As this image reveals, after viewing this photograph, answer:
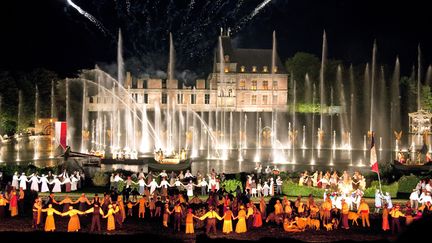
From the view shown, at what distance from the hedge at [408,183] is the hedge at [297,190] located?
495 centimetres

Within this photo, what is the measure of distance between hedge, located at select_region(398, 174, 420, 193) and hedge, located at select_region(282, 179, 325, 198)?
495 centimetres

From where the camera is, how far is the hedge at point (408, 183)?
85.4 feet

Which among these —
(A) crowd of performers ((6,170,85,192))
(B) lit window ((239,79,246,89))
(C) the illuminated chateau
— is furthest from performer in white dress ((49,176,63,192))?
(B) lit window ((239,79,246,89))

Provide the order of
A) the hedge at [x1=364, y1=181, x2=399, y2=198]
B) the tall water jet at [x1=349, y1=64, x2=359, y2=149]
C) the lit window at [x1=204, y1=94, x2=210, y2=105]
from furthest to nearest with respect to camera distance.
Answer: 1. the lit window at [x1=204, y1=94, x2=210, y2=105]
2. the tall water jet at [x1=349, y1=64, x2=359, y2=149]
3. the hedge at [x1=364, y1=181, x2=399, y2=198]

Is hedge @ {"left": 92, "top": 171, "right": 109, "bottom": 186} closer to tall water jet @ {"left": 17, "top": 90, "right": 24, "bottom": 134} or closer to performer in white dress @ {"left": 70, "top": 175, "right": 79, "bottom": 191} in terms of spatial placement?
performer in white dress @ {"left": 70, "top": 175, "right": 79, "bottom": 191}

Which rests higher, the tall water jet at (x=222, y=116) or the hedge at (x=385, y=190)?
the tall water jet at (x=222, y=116)

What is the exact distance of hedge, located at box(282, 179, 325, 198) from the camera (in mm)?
24866

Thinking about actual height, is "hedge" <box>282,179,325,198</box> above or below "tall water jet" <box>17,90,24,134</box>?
below

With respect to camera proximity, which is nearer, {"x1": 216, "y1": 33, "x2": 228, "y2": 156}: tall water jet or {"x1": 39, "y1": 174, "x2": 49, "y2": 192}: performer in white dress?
{"x1": 39, "y1": 174, "x2": 49, "y2": 192}: performer in white dress

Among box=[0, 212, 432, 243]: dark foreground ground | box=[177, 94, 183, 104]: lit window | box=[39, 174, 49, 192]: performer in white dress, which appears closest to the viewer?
box=[0, 212, 432, 243]: dark foreground ground

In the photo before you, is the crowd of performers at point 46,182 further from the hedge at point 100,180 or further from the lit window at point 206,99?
the lit window at point 206,99

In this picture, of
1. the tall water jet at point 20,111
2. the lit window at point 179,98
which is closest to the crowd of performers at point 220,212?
the tall water jet at point 20,111

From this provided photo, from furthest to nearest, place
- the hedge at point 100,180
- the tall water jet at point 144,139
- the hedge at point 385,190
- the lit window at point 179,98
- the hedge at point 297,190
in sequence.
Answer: the lit window at point 179,98 < the tall water jet at point 144,139 < the hedge at point 100,180 < the hedge at point 297,190 < the hedge at point 385,190

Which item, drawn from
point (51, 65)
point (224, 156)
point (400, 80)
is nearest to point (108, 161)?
point (224, 156)
